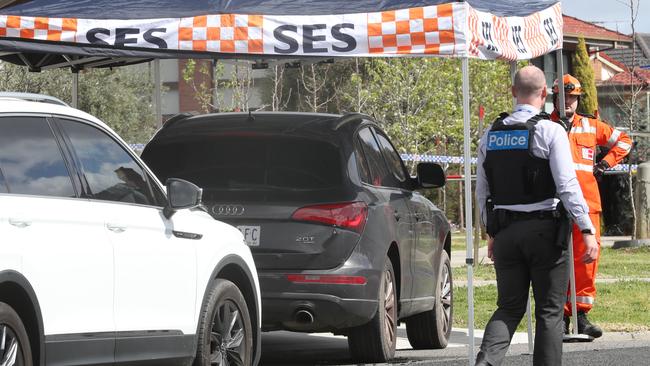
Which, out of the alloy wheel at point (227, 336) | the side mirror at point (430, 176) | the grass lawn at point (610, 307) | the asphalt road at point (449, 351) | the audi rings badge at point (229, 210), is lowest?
the asphalt road at point (449, 351)

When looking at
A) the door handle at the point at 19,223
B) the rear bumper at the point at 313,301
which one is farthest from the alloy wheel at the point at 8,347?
the rear bumper at the point at 313,301

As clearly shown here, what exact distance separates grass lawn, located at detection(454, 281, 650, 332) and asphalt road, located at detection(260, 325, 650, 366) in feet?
1.24

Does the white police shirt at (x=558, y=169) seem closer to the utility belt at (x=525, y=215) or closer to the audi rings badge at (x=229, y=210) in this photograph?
the utility belt at (x=525, y=215)

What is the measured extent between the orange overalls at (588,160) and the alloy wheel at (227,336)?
393cm

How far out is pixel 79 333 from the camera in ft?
20.4

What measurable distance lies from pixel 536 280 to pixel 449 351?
11.6 feet

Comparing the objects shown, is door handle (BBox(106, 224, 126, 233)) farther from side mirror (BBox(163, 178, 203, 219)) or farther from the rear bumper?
the rear bumper

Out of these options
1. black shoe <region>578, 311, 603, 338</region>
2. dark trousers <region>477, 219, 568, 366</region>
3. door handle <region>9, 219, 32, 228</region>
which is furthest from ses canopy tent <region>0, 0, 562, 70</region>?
door handle <region>9, 219, 32, 228</region>

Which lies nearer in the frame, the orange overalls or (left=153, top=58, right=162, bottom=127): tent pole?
the orange overalls

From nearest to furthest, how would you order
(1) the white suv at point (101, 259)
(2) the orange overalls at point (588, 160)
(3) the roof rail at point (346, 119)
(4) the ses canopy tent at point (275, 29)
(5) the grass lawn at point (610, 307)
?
(1) the white suv at point (101, 259)
(4) the ses canopy tent at point (275, 29)
(3) the roof rail at point (346, 119)
(2) the orange overalls at point (588, 160)
(5) the grass lawn at point (610, 307)

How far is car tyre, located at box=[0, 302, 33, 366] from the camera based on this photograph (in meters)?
5.60

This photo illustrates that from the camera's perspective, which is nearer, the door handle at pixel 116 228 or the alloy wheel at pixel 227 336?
the door handle at pixel 116 228

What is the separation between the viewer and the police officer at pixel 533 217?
7.83m

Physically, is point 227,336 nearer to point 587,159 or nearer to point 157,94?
point 587,159
